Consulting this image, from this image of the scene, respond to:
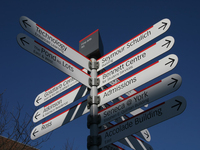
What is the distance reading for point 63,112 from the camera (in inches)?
191

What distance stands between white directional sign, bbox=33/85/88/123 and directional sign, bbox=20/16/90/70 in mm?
467

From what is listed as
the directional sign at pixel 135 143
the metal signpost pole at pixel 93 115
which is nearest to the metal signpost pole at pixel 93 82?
the metal signpost pole at pixel 93 115

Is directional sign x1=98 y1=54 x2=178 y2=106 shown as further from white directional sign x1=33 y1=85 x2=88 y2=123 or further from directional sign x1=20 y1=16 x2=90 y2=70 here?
directional sign x1=20 y1=16 x2=90 y2=70

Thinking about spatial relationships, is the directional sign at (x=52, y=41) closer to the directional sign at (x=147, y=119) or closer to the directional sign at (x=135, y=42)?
the directional sign at (x=135, y=42)

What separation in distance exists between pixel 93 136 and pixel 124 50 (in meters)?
1.62

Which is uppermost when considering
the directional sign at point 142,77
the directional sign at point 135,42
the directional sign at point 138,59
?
the directional sign at point 135,42

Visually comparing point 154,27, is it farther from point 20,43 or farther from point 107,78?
point 20,43

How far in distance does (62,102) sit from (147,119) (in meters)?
1.89

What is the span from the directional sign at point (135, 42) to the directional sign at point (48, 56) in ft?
1.90

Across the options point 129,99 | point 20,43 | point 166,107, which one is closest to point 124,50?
point 129,99

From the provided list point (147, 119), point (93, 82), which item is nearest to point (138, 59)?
point (93, 82)

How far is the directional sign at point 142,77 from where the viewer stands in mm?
3855

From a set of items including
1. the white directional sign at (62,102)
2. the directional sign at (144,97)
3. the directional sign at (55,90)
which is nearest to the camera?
the directional sign at (144,97)

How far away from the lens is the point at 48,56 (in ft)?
13.8
